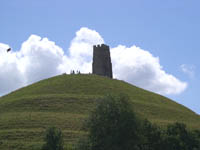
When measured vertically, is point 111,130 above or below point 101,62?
below

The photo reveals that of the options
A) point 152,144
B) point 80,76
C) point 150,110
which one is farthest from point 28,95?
point 152,144

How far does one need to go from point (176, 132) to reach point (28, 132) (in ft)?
63.7

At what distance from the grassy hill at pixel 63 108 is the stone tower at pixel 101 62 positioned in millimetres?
8246

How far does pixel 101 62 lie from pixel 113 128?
59.3 metres

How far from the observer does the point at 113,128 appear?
39.7 metres

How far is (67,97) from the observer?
72.9 metres

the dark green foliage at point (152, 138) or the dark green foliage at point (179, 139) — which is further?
the dark green foliage at point (179, 139)

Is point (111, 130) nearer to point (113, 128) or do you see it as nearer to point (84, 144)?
point (113, 128)

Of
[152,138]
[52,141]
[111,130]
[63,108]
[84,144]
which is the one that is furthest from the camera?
[63,108]

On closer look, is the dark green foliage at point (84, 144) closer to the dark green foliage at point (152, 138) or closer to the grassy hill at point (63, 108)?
the grassy hill at point (63, 108)

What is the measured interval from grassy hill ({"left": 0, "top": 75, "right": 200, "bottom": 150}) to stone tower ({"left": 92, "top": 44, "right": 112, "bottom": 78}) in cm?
825

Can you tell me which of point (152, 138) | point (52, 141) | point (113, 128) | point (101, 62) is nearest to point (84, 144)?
point (113, 128)

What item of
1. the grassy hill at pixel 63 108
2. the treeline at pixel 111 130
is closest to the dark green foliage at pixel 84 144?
the treeline at pixel 111 130

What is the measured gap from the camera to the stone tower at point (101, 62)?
9856 centimetres
